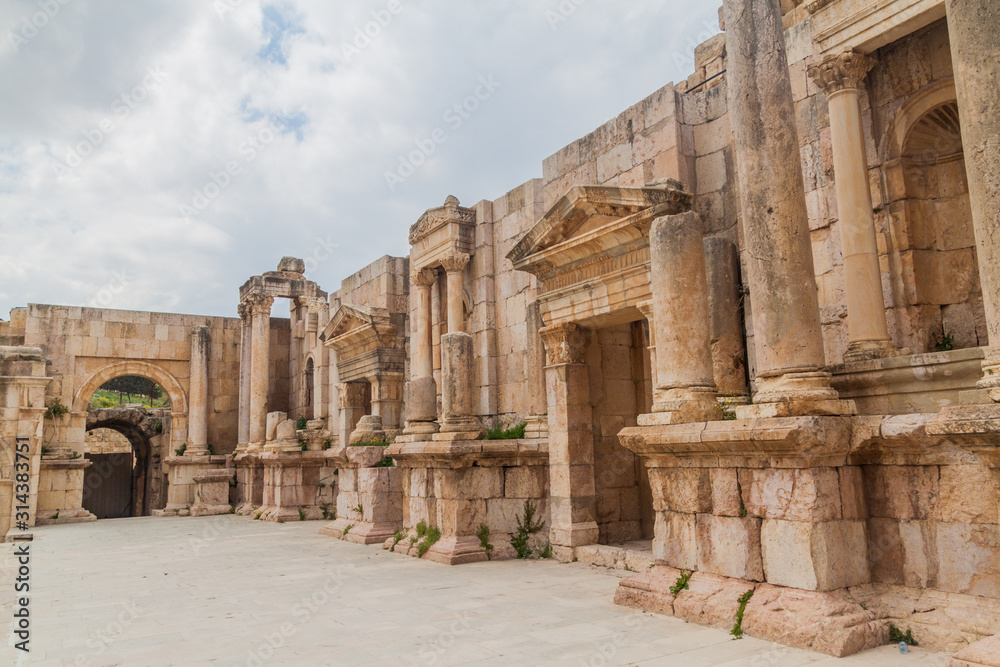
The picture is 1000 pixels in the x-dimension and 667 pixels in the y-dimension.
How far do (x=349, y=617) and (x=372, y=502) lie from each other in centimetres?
572

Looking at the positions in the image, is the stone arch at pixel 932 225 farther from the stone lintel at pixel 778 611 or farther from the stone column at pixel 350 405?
the stone column at pixel 350 405

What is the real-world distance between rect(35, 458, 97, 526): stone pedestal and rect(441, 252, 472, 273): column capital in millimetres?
11923

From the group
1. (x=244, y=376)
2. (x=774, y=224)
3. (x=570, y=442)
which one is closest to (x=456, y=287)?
(x=570, y=442)

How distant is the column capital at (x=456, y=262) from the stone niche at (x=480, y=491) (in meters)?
3.20

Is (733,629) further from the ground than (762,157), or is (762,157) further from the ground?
(762,157)

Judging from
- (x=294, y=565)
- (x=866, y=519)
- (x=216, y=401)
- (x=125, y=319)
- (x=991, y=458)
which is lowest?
(x=294, y=565)

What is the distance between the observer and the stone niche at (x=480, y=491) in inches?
370

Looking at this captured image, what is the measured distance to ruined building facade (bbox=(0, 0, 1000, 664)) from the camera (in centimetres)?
486

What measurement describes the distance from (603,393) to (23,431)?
10896 mm

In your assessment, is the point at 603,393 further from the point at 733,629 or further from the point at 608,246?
the point at 733,629

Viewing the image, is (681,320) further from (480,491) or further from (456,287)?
(456,287)

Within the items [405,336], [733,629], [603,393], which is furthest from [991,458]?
[405,336]

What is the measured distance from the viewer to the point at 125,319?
20.7m

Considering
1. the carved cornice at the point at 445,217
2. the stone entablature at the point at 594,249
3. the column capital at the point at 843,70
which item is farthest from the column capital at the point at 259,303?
the column capital at the point at 843,70
